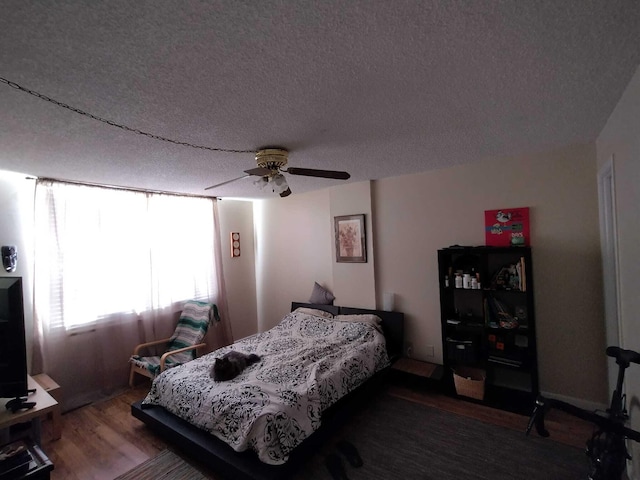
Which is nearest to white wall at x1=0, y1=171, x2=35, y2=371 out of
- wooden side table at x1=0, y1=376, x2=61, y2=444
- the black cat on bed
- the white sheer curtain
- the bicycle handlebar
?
the white sheer curtain

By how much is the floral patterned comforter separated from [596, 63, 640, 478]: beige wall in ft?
6.30

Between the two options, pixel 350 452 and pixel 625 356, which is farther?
pixel 350 452

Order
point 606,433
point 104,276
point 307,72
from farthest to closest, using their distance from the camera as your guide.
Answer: point 104,276
point 606,433
point 307,72

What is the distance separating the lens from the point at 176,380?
258 cm

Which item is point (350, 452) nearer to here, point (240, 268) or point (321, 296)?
point (321, 296)

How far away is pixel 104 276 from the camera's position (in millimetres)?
3420

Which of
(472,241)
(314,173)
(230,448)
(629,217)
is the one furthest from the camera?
(472,241)

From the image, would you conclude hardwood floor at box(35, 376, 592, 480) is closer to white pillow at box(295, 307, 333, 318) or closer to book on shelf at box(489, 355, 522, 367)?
book on shelf at box(489, 355, 522, 367)

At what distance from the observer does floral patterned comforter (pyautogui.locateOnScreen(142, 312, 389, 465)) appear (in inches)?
78.4

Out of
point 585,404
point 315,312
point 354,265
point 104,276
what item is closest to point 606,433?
point 585,404

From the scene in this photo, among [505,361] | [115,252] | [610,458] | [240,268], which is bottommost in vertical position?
[505,361]

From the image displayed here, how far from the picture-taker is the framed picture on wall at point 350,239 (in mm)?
3846

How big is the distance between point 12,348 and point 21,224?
168 centimetres

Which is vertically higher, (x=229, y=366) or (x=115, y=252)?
(x=115, y=252)
